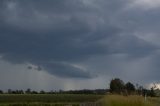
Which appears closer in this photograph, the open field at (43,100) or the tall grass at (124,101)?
the tall grass at (124,101)

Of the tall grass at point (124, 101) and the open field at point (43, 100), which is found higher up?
the open field at point (43, 100)

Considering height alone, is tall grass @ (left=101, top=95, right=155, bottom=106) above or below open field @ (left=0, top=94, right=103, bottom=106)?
below

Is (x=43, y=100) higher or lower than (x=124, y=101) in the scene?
higher

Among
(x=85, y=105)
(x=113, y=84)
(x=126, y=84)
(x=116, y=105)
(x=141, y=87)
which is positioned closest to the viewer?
(x=116, y=105)

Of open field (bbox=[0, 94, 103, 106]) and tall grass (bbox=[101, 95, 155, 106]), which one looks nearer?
tall grass (bbox=[101, 95, 155, 106])

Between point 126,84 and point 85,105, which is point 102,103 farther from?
point 126,84

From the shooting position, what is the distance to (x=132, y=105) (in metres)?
26.6

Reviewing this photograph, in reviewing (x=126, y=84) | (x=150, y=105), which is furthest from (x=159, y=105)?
(x=126, y=84)

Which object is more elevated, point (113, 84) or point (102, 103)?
point (113, 84)

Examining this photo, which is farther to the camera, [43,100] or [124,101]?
[43,100]

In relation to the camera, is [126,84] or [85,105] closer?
[85,105]

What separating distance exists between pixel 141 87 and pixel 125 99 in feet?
83.7

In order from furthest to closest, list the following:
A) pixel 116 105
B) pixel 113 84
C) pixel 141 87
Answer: pixel 113 84 < pixel 141 87 < pixel 116 105

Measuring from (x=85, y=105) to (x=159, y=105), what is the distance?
5148 mm
